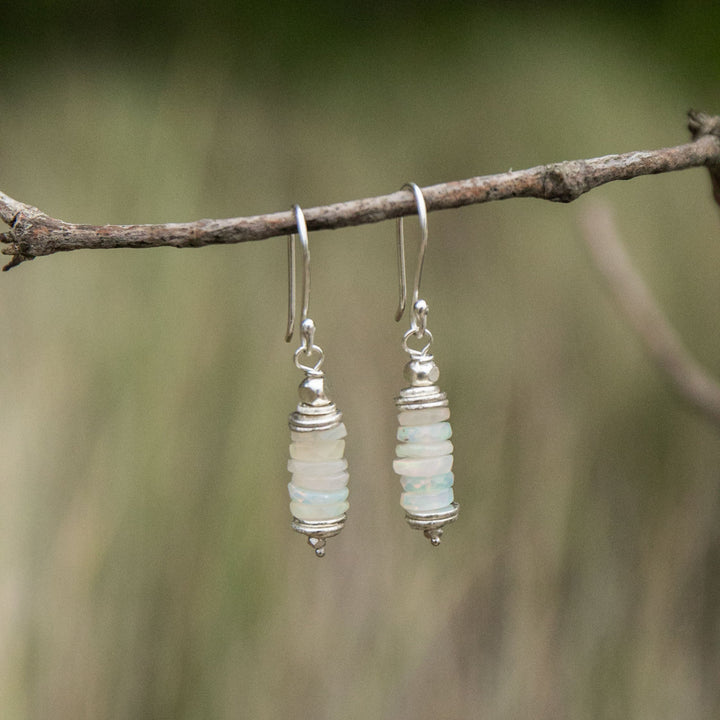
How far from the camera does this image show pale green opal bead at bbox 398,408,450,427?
0.66 m

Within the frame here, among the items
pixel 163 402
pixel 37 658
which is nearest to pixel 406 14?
pixel 163 402

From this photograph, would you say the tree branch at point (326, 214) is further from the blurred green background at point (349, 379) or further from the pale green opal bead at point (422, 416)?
the blurred green background at point (349, 379)

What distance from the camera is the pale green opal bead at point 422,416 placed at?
664mm

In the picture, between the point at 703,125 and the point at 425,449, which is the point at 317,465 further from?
the point at 703,125

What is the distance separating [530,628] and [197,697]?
450mm

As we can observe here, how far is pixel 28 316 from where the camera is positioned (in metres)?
1.08

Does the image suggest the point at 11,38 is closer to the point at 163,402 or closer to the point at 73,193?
the point at 73,193

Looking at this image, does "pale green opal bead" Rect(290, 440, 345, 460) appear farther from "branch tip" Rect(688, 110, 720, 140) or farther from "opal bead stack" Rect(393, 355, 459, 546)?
"branch tip" Rect(688, 110, 720, 140)

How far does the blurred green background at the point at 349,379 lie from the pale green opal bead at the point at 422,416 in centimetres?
48

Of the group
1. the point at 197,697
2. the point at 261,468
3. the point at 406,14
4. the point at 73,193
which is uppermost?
the point at 406,14

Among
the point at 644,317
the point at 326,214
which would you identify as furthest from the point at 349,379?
the point at 326,214

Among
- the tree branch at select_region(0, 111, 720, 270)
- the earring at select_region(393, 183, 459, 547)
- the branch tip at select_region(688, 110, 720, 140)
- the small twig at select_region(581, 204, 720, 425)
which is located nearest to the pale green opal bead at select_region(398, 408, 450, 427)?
the earring at select_region(393, 183, 459, 547)

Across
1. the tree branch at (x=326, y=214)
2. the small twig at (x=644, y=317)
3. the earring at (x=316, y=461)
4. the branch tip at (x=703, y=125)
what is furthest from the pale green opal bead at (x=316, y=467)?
the small twig at (x=644, y=317)

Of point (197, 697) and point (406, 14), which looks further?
point (406, 14)
